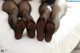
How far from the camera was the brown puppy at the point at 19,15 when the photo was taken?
59.0 inches

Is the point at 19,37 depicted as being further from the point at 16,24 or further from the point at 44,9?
the point at 44,9

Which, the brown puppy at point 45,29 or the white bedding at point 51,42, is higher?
the brown puppy at point 45,29

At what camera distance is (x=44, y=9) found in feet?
5.98

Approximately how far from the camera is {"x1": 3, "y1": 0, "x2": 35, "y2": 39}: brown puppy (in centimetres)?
150

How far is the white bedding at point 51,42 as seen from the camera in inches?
57.4

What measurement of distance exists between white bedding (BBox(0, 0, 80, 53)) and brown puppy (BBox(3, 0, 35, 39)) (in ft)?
0.16

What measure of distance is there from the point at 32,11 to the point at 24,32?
46cm

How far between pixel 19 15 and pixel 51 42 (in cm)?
50

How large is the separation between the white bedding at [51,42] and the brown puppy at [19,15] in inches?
2.0

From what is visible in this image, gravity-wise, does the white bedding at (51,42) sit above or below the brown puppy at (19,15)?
below

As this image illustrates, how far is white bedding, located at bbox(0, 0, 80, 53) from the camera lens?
1.46 metres

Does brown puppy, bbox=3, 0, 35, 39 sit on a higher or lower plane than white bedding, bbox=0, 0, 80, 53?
higher

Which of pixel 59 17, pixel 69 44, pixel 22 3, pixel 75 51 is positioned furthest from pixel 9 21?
pixel 75 51

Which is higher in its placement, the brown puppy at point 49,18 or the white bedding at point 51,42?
the brown puppy at point 49,18
